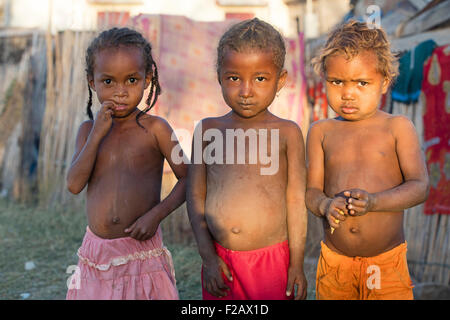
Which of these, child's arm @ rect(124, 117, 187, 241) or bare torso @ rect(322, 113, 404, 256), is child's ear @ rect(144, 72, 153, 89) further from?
bare torso @ rect(322, 113, 404, 256)

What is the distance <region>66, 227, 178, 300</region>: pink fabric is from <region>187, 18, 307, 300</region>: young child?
24 centimetres

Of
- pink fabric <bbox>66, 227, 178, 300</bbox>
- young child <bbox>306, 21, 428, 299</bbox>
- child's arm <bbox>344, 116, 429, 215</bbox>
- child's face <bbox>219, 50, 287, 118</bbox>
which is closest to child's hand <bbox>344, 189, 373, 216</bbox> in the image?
child's arm <bbox>344, 116, 429, 215</bbox>

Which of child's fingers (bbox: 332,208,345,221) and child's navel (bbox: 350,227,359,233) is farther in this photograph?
child's navel (bbox: 350,227,359,233)

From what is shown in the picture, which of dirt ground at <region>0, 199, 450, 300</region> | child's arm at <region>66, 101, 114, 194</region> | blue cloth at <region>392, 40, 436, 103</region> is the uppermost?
blue cloth at <region>392, 40, 436, 103</region>

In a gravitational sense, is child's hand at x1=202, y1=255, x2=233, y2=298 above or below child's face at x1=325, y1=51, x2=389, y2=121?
below

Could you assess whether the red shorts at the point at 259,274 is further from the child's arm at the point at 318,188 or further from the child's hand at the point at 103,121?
the child's hand at the point at 103,121

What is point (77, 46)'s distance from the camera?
580 cm

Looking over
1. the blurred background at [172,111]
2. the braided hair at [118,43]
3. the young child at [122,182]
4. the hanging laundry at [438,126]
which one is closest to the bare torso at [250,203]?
the young child at [122,182]

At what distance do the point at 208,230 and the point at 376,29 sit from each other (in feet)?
3.86

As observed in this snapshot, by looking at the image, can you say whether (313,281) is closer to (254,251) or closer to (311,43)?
(254,251)

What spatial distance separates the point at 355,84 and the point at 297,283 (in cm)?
89

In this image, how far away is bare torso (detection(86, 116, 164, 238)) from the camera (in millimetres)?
2062

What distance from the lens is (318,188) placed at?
1.97 m
